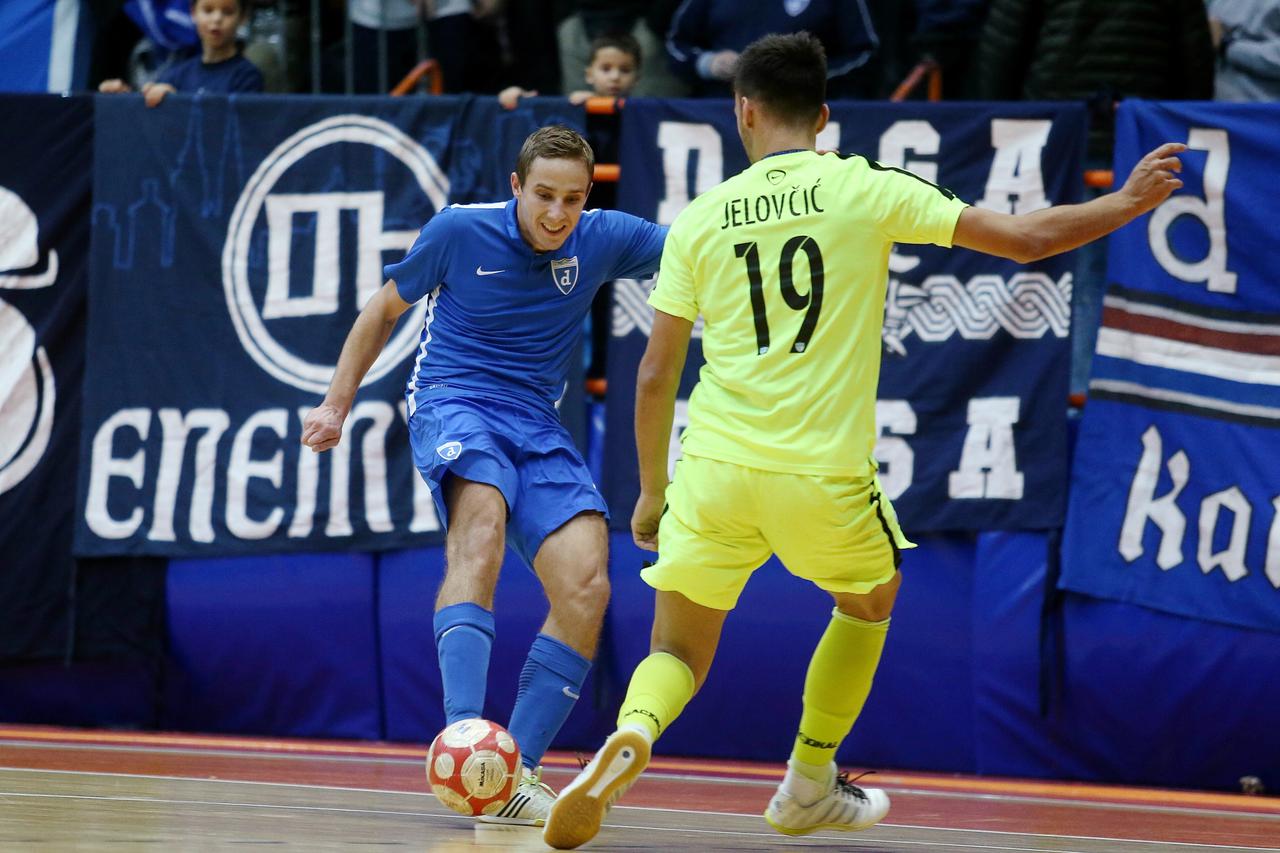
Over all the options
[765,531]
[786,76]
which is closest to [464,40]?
[786,76]

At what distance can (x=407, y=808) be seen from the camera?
16.9 feet

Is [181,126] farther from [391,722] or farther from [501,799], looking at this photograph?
[501,799]

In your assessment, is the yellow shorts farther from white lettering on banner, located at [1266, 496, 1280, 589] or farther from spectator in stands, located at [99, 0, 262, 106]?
spectator in stands, located at [99, 0, 262, 106]

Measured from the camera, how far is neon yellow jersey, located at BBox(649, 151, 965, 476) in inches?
174

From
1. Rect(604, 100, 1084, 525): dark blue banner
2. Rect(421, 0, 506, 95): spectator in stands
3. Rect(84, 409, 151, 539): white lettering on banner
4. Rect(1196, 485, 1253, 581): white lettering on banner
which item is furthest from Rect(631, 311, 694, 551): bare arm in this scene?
Rect(421, 0, 506, 95): spectator in stands

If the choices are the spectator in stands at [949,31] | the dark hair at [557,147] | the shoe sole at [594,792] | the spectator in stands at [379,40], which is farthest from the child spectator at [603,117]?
the shoe sole at [594,792]

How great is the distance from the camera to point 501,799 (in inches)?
177

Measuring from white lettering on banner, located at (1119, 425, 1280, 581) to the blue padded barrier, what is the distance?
336 cm

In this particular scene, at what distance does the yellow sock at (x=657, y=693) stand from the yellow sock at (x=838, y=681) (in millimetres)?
423

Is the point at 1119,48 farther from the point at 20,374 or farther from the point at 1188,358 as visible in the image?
the point at 20,374

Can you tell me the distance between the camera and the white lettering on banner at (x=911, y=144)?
7484 mm

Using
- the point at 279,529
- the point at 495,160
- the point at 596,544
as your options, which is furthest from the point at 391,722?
the point at 596,544

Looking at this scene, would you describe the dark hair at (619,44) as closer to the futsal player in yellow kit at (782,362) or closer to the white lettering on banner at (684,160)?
the white lettering on banner at (684,160)

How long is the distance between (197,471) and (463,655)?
11.6ft
